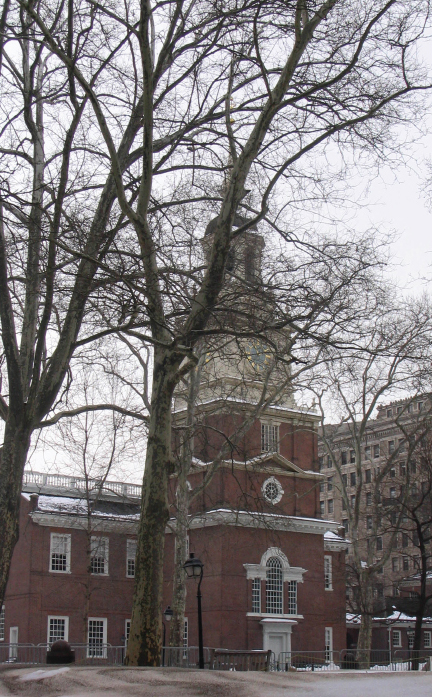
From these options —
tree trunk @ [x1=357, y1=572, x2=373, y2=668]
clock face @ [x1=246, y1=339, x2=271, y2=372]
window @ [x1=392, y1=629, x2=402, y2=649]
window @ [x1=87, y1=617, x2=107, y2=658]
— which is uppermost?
clock face @ [x1=246, y1=339, x2=271, y2=372]

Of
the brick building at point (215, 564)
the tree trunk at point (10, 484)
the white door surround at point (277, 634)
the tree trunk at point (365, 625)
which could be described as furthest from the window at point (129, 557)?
the tree trunk at point (10, 484)

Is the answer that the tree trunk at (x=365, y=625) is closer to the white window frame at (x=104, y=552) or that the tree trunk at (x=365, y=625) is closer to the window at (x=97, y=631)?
the white window frame at (x=104, y=552)

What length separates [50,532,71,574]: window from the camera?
40.5 meters

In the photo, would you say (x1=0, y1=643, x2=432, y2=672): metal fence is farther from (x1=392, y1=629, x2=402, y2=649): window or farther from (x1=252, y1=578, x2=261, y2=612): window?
(x1=392, y1=629, x2=402, y2=649): window

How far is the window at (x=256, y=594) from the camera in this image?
40312mm

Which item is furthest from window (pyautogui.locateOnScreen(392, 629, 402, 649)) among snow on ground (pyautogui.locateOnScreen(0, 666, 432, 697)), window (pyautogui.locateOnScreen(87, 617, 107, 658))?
snow on ground (pyautogui.locateOnScreen(0, 666, 432, 697))

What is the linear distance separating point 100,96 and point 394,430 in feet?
251

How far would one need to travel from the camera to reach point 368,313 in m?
11.6

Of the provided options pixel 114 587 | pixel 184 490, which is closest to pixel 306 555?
pixel 114 587

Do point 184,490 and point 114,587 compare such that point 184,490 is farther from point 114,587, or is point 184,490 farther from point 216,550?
point 114,587

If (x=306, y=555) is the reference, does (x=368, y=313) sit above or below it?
above

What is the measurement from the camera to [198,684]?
306 centimetres

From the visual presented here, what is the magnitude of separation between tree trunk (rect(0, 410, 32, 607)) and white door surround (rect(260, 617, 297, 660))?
98.1 feet

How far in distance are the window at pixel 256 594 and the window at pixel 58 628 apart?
946 cm
